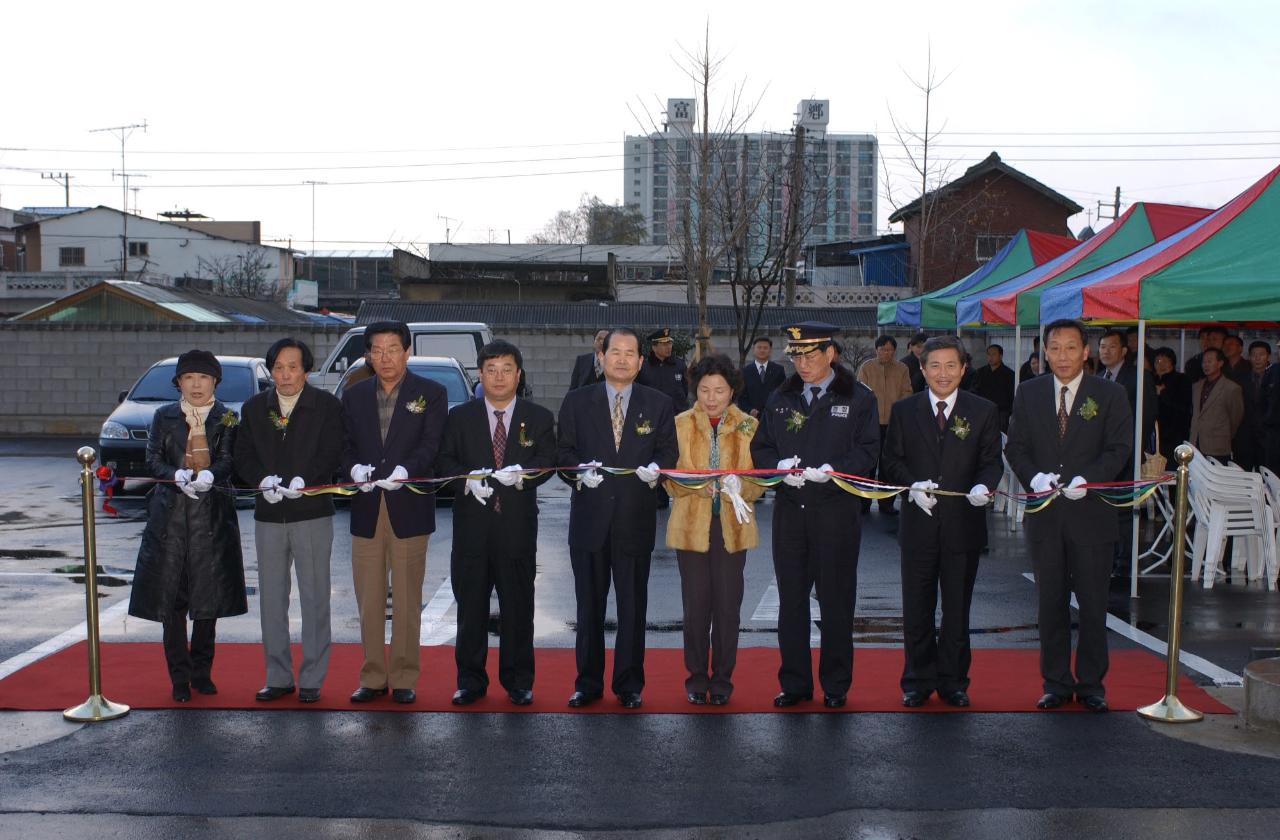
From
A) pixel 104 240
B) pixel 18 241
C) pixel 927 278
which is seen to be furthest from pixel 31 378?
pixel 18 241

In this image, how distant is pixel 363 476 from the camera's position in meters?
6.46

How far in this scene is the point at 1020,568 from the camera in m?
10.8

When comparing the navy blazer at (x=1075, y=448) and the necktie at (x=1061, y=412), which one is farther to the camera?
the necktie at (x=1061, y=412)

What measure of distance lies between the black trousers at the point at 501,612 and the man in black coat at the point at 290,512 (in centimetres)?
72

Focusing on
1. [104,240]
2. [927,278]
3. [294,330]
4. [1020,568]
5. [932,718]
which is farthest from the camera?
[104,240]

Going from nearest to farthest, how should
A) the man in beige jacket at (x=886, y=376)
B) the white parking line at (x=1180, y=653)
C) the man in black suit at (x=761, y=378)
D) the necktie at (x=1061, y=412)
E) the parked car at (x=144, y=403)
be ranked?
1. the necktie at (x=1061, y=412)
2. the white parking line at (x=1180, y=653)
3. the man in beige jacket at (x=886, y=376)
4. the man in black suit at (x=761, y=378)
5. the parked car at (x=144, y=403)

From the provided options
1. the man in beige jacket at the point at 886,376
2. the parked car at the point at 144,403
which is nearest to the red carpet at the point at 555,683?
the man in beige jacket at the point at 886,376

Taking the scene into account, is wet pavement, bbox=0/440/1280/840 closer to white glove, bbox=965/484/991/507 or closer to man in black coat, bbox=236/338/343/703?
man in black coat, bbox=236/338/343/703

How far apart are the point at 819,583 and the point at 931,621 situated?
0.63 metres

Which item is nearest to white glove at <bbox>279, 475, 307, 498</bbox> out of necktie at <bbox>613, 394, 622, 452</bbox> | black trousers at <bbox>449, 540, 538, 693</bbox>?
black trousers at <bbox>449, 540, 538, 693</bbox>

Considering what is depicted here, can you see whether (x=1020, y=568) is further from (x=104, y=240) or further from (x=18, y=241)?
(x=18, y=241)

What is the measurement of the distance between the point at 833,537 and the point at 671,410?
1046mm

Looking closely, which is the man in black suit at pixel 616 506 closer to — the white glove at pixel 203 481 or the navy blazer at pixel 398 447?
the navy blazer at pixel 398 447

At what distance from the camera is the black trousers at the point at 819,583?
6.44 meters
